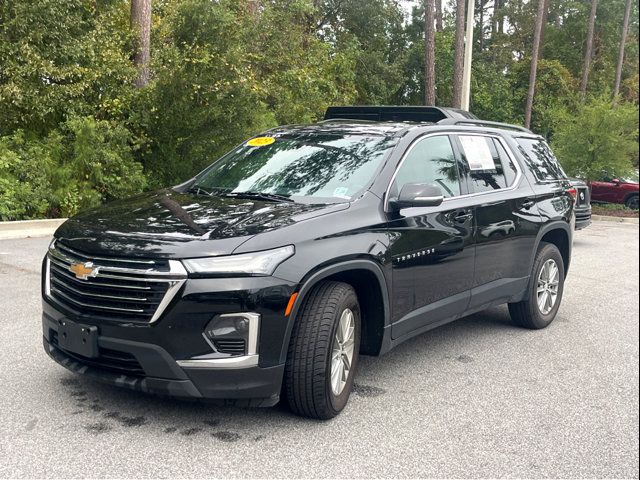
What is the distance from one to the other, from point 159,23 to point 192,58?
4.15 metres

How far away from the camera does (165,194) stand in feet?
15.3

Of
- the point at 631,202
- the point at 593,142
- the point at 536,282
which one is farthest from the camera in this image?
the point at 631,202

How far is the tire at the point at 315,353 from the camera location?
3.61m

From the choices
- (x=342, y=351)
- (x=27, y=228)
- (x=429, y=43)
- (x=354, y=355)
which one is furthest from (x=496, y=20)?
(x=342, y=351)

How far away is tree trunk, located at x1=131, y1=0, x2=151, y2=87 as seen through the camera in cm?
1510

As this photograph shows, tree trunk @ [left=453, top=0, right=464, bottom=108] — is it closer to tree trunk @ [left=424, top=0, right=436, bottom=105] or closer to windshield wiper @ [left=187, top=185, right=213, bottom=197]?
tree trunk @ [left=424, top=0, right=436, bottom=105]

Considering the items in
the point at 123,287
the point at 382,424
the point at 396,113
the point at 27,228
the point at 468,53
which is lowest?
the point at 27,228

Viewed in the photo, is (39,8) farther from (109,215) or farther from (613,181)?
(613,181)

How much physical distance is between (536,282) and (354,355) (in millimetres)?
2594

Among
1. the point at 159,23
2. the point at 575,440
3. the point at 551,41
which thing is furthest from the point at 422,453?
the point at 551,41

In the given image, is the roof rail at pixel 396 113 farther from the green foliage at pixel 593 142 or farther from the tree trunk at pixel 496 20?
the tree trunk at pixel 496 20

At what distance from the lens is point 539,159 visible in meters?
6.38

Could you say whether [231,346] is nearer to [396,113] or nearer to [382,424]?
[382,424]

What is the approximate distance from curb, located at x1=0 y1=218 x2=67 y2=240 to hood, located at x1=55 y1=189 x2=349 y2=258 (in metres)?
7.61
